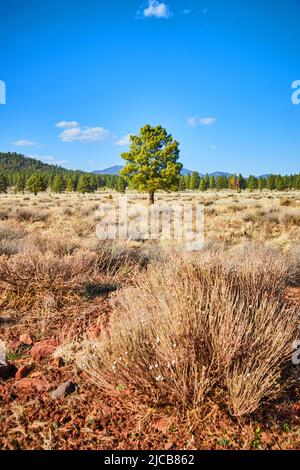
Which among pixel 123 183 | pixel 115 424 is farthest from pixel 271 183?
pixel 115 424

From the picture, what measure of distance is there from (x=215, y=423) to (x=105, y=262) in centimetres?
467

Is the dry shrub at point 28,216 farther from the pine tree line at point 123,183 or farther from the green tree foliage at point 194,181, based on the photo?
the green tree foliage at point 194,181

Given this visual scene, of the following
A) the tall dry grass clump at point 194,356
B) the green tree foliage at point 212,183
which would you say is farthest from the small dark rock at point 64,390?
the green tree foliage at point 212,183

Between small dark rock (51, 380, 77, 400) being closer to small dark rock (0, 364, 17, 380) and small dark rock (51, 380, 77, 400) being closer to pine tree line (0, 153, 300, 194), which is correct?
small dark rock (0, 364, 17, 380)

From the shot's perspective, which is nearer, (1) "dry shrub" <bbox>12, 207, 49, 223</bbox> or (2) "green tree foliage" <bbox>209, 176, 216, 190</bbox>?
(1) "dry shrub" <bbox>12, 207, 49, 223</bbox>

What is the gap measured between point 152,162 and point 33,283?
26.4 metres

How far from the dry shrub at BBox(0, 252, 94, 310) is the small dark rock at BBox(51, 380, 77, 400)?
2.10 metres

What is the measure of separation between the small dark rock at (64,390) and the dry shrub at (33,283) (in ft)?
6.88

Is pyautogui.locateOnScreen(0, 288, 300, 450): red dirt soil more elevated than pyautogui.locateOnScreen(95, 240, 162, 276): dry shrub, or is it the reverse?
pyautogui.locateOnScreen(95, 240, 162, 276): dry shrub

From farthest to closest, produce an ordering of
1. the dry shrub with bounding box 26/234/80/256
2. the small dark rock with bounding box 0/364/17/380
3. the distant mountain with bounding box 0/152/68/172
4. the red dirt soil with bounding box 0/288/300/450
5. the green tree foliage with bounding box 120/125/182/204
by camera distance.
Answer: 1. the distant mountain with bounding box 0/152/68/172
2. the green tree foliage with bounding box 120/125/182/204
3. the dry shrub with bounding box 26/234/80/256
4. the small dark rock with bounding box 0/364/17/380
5. the red dirt soil with bounding box 0/288/300/450

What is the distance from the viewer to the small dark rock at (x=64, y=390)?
2.76 meters

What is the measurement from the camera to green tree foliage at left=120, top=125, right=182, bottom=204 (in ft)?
97.8

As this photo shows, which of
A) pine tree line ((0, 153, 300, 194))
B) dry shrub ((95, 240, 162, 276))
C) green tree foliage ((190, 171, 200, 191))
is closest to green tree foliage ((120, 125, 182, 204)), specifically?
dry shrub ((95, 240, 162, 276))

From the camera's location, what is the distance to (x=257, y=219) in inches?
650
